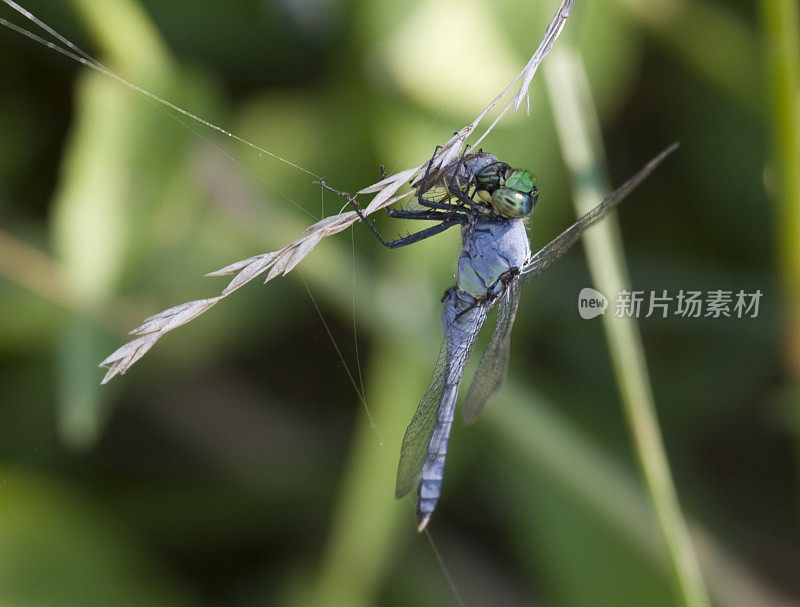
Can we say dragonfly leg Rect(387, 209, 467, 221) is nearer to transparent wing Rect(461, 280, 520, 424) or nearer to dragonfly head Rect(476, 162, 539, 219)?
dragonfly head Rect(476, 162, 539, 219)

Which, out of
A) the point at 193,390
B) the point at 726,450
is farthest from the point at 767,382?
the point at 193,390

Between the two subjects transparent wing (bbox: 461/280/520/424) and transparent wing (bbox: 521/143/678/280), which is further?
transparent wing (bbox: 461/280/520/424)

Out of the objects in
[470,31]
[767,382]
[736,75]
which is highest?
[736,75]

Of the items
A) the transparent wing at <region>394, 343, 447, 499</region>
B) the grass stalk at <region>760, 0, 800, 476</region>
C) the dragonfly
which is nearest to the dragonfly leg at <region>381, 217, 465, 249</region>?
the dragonfly

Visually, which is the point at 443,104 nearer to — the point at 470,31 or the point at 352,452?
the point at 470,31

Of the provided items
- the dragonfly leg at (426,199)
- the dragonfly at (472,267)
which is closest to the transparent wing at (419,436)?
the dragonfly at (472,267)
